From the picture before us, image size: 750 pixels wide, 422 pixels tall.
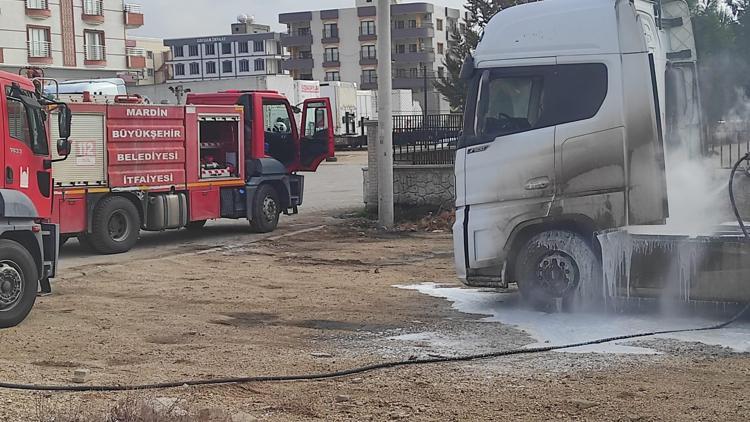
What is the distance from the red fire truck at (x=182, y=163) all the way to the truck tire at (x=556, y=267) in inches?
337

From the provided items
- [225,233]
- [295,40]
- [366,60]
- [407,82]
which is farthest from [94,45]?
[225,233]

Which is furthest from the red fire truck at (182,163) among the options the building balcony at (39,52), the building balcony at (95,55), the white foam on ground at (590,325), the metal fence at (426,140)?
the building balcony at (95,55)

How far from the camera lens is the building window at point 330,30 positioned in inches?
4080

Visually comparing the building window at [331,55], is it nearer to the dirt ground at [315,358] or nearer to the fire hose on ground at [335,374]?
the dirt ground at [315,358]

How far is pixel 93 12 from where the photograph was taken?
209 feet

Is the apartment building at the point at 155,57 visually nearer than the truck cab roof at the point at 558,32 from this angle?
No

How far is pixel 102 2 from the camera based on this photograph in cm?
6412

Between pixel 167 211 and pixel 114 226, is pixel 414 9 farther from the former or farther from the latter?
pixel 114 226

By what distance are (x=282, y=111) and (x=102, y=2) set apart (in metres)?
47.6

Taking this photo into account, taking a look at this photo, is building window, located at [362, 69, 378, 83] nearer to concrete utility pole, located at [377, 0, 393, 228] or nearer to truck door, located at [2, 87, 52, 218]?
concrete utility pole, located at [377, 0, 393, 228]

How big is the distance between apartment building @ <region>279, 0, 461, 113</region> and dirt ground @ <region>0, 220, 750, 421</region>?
82973 millimetres

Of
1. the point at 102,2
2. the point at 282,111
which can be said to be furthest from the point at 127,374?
the point at 102,2

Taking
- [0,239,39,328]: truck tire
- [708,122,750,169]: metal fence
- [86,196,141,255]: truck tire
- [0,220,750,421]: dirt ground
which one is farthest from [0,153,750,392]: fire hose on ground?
[86,196,141,255]: truck tire

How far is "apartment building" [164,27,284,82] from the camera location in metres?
101
